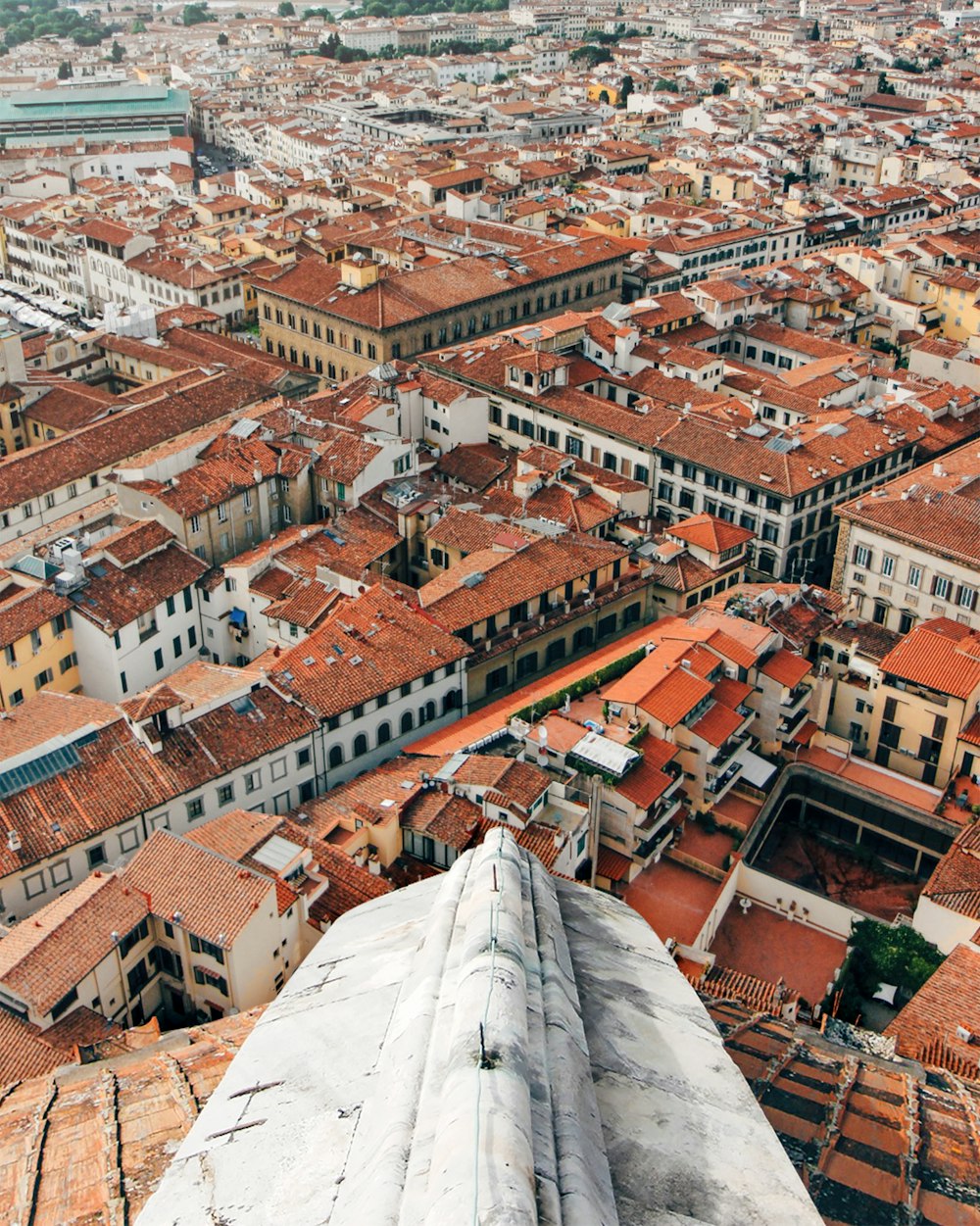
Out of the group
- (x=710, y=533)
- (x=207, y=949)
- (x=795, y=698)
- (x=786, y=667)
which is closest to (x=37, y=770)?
(x=207, y=949)

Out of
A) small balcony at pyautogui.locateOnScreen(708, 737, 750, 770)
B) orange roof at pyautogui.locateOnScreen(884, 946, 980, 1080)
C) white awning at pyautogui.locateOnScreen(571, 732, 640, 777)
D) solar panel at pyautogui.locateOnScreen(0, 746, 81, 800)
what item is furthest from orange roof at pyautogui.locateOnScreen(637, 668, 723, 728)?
solar panel at pyautogui.locateOnScreen(0, 746, 81, 800)

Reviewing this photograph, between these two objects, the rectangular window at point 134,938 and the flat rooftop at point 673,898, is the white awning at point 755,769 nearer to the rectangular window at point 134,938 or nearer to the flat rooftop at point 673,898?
the flat rooftop at point 673,898

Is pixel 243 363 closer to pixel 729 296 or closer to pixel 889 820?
pixel 729 296

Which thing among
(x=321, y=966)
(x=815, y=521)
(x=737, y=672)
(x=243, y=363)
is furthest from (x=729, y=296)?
(x=321, y=966)

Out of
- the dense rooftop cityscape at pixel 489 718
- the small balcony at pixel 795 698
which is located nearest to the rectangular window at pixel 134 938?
the dense rooftop cityscape at pixel 489 718

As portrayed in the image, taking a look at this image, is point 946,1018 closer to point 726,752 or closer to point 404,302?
point 726,752

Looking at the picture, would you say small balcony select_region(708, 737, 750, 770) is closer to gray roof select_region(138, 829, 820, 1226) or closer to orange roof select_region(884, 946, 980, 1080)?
orange roof select_region(884, 946, 980, 1080)
